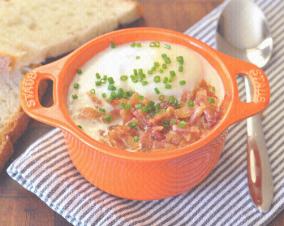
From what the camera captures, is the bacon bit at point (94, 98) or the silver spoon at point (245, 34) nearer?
the bacon bit at point (94, 98)

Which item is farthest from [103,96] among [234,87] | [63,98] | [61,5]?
[61,5]

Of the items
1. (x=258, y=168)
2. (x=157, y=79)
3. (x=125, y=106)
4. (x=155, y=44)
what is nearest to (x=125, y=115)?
(x=125, y=106)

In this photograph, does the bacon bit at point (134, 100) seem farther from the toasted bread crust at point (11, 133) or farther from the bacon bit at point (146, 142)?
the toasted bread crust at point (11, 133)

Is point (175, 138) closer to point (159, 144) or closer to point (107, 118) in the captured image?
point (159, 144)

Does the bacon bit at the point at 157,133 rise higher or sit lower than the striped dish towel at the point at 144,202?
higher

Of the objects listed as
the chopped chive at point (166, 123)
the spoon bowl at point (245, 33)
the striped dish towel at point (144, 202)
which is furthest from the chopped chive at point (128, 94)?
the spoon bowl at point (245, 33)

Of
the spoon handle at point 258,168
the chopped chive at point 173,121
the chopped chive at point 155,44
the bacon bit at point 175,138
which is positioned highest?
the chopped chive at point 155,44

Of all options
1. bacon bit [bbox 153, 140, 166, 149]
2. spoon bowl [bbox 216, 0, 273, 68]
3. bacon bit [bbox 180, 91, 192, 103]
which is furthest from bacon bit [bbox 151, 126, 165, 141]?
spoon bowl [bbox 216, 0, 273, 68]
